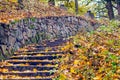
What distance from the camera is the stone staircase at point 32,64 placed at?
9398 mm

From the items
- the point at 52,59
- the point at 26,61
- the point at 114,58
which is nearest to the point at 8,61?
the point at 26,61

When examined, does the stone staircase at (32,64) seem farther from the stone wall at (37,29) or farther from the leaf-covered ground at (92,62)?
the stone wall at (37,29)

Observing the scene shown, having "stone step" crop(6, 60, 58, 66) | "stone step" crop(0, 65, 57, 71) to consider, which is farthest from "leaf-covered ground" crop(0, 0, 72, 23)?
"stone step" crop(0, 65, 57, 71)

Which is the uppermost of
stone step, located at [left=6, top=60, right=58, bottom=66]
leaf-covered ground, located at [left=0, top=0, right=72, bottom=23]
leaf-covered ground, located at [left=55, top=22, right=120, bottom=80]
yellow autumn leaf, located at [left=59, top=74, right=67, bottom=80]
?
leaf-covered ground, located at [left=0, top=0, right=72, bottom=23]

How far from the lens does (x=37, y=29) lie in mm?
14766

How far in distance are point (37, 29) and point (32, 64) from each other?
4.39 meters

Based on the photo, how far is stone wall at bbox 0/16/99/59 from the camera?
11.9 metres

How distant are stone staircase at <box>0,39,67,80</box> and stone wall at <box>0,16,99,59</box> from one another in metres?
0.59

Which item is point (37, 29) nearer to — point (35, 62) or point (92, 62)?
point (35, 62)

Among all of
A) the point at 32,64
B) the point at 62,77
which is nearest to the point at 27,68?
the point at 32,64

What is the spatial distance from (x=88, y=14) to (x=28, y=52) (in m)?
13.2

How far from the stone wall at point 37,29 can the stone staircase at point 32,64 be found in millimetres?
586

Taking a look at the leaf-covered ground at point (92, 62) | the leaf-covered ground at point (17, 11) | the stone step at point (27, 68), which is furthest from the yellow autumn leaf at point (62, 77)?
the leaf-covered ground at point (17, 11)

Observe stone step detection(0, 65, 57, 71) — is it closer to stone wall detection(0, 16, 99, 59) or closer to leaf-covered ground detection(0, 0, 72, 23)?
stone wall detection(0, 16, 99, 59)
